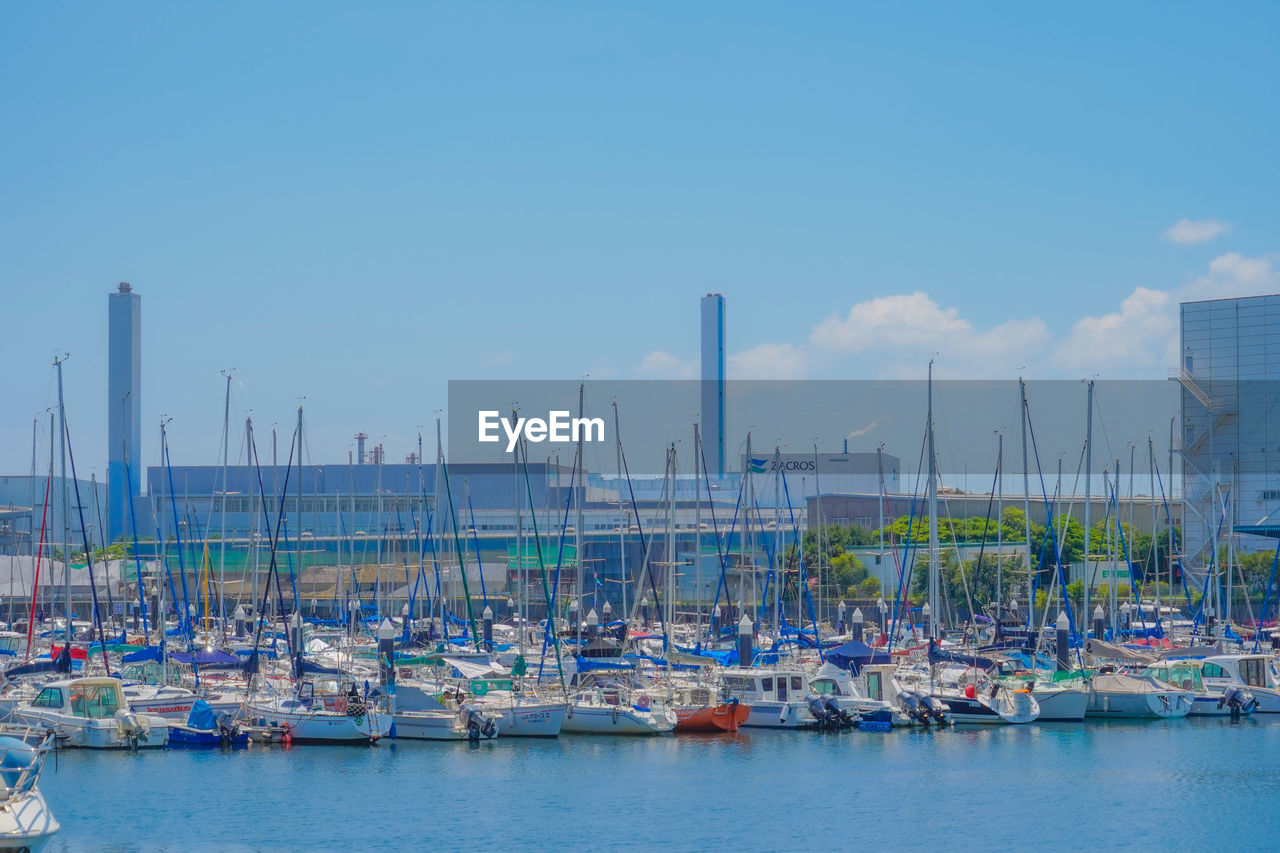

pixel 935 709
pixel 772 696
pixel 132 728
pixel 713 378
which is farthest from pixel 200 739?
pixel 713 378

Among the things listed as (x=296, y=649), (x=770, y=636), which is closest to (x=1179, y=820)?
(x=296, y=649)

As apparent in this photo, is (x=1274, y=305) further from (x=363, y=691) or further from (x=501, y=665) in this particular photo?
(x=363, y=691)

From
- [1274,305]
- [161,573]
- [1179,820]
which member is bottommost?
[1179,820]

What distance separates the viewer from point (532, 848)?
31781 millimetres

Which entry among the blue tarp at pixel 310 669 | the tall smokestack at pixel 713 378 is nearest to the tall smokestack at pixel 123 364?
the tall smokestack at pixel 713 378

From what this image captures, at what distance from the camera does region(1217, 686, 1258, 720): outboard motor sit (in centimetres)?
5228

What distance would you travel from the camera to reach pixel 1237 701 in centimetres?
5238

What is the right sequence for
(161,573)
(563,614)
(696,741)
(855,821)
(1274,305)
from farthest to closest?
(1274,305), (563,614), (161,573), (696,741), (855,821)

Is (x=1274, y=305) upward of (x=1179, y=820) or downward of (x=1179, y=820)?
upward

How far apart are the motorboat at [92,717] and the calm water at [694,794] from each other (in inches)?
26.2

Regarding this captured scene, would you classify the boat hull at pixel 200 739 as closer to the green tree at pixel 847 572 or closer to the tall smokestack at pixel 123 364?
the green tree at pixel 847 572

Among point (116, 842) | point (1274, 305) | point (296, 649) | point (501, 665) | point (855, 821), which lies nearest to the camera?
point (116, 842)

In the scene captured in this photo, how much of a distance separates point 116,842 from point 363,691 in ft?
52.5

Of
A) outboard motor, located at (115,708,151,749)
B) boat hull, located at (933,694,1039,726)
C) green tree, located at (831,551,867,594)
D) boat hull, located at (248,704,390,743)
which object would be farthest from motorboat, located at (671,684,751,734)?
green tree, located at (831,551,867,594)
